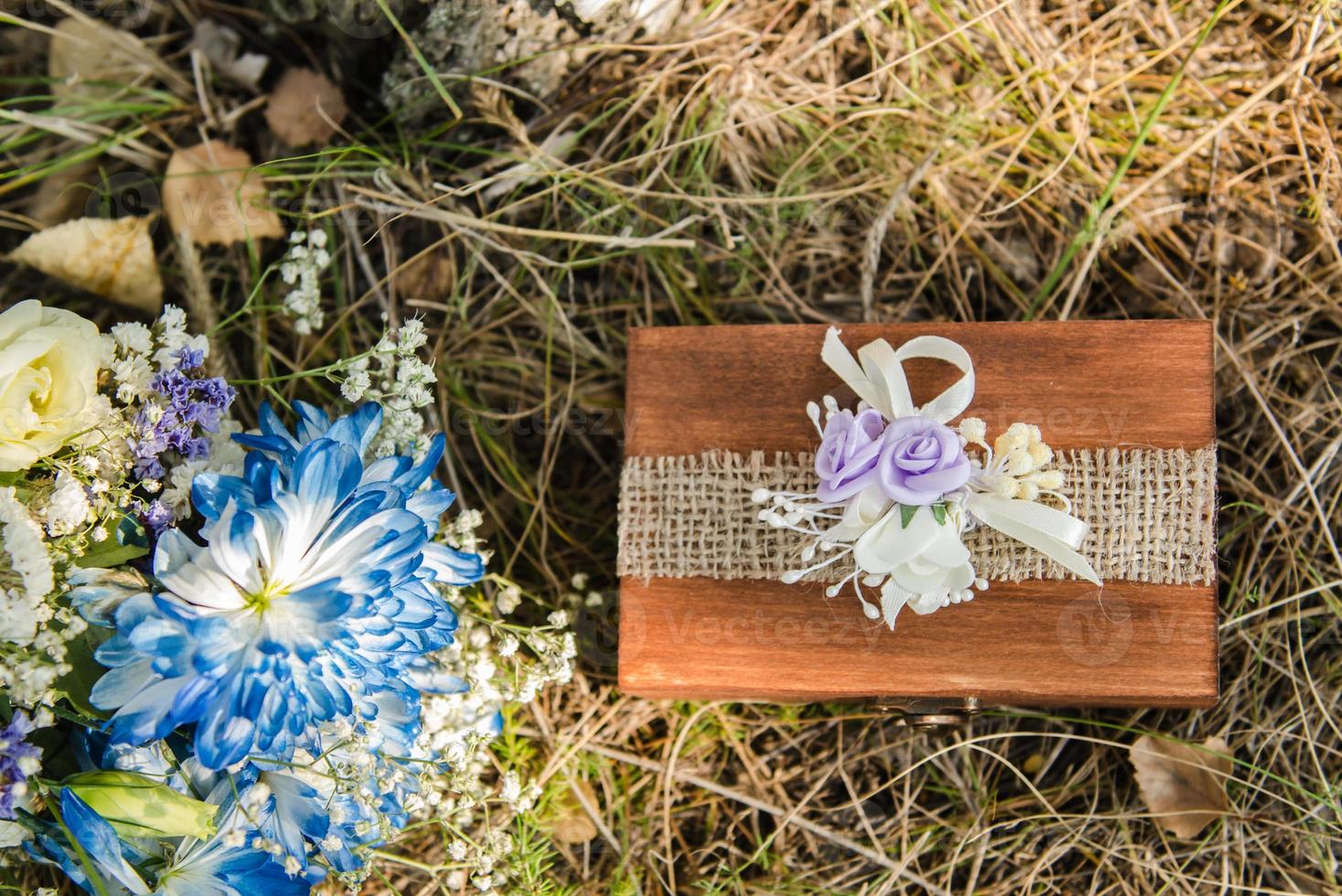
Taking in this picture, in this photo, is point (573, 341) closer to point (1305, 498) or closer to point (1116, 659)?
point (1116, 659)

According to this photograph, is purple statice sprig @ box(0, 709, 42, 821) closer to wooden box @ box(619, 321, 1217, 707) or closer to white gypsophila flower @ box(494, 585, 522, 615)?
white gypsophila flower @ box(494, 585, 522, 615)

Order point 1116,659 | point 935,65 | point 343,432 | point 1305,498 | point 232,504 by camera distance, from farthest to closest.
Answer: point 935,65
point 1305,498
point 1116,659
point 343,432
point 232,504

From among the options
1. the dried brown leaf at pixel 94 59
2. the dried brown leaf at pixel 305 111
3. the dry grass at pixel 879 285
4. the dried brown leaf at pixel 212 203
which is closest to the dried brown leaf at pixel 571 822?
the dry grass at pixel 879 285

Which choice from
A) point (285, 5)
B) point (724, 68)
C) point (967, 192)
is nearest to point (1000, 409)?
point (967, 192)

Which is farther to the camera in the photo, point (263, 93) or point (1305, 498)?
point (263, 93)

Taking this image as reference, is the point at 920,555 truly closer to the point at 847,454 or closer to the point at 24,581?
the point at 847,454

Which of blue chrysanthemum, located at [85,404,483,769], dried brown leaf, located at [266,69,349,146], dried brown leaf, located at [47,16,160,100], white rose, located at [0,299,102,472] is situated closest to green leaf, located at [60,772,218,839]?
blue chrysanthemum, located at [85,404,483,769]

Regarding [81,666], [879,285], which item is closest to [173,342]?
[81,666]
